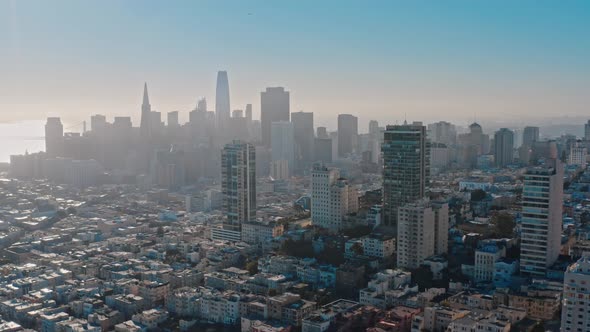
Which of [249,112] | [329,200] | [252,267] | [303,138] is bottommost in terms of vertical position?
[252,267]

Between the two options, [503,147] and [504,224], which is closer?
[504,224]

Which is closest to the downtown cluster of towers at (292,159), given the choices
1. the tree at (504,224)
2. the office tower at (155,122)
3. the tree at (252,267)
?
the office tower at (155,122)

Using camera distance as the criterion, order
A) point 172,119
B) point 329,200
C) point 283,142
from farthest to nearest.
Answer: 1. point 172,119
2. point 283,142
3. point 329,200

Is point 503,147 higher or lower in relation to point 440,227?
higher

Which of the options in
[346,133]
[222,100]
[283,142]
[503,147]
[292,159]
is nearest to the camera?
[503,147]

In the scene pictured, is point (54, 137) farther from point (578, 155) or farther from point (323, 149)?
point (578, 155)

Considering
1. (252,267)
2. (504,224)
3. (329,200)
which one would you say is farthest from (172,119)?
(504,224)

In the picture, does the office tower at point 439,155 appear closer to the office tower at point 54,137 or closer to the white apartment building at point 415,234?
the white apartment building at point 415,234
